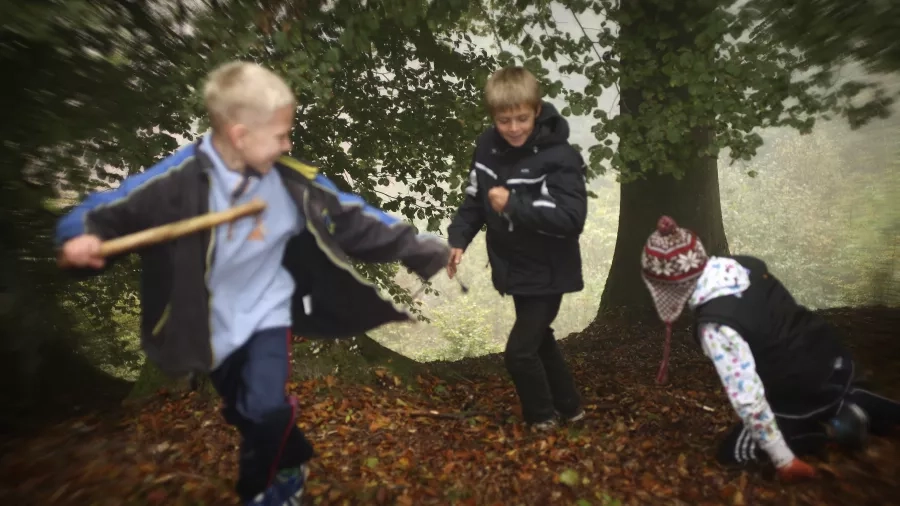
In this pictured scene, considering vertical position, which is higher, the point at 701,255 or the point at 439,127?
the point at 439,127

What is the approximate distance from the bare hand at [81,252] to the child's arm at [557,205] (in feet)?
6.25

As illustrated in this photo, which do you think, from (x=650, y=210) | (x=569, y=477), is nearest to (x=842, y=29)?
(x=569, y=477)

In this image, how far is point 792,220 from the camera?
28.8 m

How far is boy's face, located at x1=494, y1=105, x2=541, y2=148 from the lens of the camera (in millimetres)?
3268

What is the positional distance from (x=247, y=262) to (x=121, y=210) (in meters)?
0.50

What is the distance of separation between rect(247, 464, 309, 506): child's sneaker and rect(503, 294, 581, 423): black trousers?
1.32 m

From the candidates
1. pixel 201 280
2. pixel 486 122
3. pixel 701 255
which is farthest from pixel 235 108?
pixel 486 122

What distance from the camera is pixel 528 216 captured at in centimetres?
319

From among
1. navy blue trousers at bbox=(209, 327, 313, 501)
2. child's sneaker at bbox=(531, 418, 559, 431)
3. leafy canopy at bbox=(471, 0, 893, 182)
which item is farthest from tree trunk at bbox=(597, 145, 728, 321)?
navy blue trousers at bbox=(209, 327, 313, 501)

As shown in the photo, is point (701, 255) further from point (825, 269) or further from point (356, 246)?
point (825, 269)

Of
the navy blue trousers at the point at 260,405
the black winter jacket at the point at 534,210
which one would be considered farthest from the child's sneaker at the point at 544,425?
the navy blue trousers at the point at 260,405

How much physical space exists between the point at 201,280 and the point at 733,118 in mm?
4226

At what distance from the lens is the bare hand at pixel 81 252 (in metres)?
2.14

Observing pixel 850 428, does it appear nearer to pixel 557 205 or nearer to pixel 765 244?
pixel 557 205
